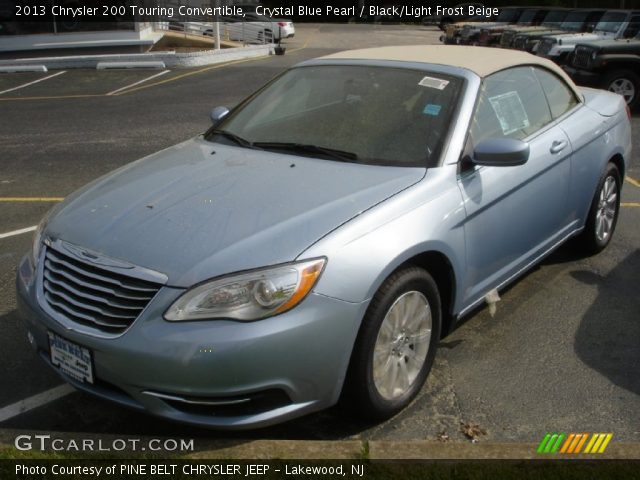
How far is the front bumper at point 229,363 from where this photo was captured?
281 centimetres

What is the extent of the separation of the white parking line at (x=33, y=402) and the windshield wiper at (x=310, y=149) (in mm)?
1650

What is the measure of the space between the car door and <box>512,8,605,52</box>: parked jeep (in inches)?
469

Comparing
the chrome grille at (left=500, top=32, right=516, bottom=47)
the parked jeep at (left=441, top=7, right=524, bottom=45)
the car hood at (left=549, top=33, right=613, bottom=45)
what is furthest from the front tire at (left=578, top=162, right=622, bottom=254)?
the parked jeep at (left=441, top=7, right=524, bottom=45)

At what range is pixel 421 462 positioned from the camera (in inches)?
117

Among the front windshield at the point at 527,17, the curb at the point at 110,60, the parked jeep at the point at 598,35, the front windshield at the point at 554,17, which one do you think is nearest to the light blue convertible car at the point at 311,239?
the parked jeep at the point at 598,35

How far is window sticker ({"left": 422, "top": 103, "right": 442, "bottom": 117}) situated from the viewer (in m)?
4.00

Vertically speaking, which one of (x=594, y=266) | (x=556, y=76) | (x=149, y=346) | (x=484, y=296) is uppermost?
(x=556, y=76)

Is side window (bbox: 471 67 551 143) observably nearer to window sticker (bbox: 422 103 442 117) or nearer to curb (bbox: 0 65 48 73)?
window sticker (bbox: 422 103 442 117)

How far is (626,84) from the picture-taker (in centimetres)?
1273

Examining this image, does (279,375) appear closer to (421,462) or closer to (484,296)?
(421,462)

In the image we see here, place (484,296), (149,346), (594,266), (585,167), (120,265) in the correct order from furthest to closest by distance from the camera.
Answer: (594,266)
(585,167)
(484,296)
(120,265)
(149,346)

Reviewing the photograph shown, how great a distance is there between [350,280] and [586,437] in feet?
4.17

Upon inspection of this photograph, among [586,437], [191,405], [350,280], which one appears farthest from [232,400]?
[586,437]

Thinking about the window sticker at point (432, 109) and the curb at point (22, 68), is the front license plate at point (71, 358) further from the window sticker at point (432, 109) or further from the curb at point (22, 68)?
the curb at point (22, 68)
